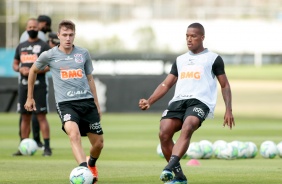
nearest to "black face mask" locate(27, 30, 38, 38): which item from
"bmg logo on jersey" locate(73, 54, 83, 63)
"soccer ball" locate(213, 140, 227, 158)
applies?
"soccer ball" locate(213, 140, 227, 158)

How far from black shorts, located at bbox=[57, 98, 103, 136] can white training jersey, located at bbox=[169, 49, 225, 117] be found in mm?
1116

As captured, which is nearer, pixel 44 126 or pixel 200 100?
pixel 200 100

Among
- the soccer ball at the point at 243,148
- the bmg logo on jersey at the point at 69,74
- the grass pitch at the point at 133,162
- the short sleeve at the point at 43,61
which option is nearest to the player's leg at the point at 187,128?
the grass pitch at the point at 133,162

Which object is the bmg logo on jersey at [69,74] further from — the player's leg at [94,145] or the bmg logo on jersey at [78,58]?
the player's leg at [94,145]

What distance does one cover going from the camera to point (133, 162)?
15.2 metres

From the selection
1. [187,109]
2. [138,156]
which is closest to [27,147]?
[138,156]

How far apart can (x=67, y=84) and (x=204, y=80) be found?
1810 millimetres

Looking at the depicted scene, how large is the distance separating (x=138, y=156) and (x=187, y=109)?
5243 mm

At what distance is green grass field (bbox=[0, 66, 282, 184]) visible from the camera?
12.5m

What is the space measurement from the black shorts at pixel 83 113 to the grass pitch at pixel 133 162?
0.74 metres

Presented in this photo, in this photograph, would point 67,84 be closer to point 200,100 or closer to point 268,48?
point 200,100

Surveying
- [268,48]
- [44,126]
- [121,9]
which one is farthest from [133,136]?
[268,48]

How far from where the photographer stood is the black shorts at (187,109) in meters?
11.4

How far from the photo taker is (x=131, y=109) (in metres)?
31.7
